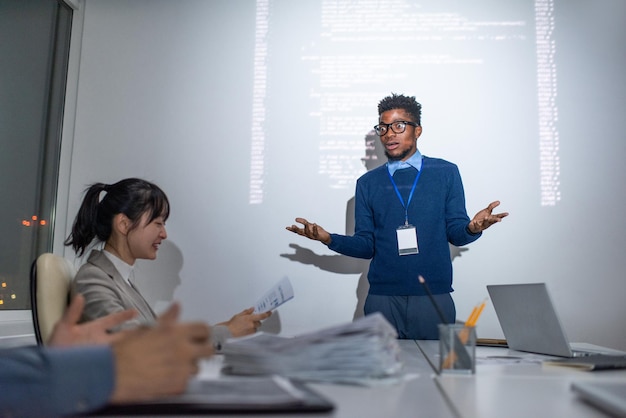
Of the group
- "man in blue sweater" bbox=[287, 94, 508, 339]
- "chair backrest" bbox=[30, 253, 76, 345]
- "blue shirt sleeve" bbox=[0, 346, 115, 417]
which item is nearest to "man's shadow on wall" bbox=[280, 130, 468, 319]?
"man in blue sweater" bbox=[287, 94, 508, 339]

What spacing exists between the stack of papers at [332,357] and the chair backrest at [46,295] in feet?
2.02

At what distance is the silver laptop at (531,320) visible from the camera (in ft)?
4.84

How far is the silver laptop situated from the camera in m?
1.47

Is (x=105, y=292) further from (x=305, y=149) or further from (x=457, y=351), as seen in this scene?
(x=305, y=149)

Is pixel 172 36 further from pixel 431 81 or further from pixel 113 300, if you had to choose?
pixel 113 300

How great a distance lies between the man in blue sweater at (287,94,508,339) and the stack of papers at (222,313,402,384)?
5.09 ft

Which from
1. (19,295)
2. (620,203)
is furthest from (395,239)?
(19,295)

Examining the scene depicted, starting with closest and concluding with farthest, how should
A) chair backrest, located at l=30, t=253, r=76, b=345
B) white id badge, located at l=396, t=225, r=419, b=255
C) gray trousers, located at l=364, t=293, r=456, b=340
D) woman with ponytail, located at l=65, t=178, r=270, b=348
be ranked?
chair backrest, located at l=30, t=253, r=76, b=345 → woman with ponytail, located at l=65, t=178, r=270, b=348 → gray trousers, located at l=364, t=293, r=456, b=340 → white id badge, located at l=396, t=225, r=419, b=255

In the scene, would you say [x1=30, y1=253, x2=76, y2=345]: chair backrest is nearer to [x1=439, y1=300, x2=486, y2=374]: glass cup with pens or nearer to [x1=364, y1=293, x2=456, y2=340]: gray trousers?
[x1=439, y1=300, x2=486, y2=374]: glass cup with pens

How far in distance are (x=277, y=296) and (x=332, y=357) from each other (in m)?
0.86

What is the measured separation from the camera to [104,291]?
1.49 m

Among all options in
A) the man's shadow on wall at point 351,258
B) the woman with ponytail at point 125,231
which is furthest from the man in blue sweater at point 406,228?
the woman with ponytail at point 125,231

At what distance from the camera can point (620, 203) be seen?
3.19 m

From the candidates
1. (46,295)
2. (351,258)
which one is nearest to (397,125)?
(351,258)
